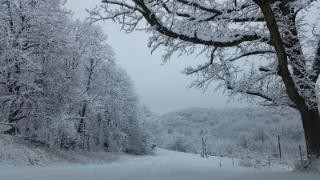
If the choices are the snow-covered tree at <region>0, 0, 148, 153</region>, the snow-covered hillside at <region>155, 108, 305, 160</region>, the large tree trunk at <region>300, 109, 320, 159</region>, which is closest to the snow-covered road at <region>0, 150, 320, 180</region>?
the large tree trunk at <region>300, 109, 320, 159</region>

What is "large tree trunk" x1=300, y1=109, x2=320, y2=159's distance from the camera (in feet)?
42.4

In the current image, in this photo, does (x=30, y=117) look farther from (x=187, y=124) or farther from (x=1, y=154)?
(x=187, y=124)

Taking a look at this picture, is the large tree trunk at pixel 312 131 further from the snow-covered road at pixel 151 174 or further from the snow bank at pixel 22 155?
the snow bank at pixel 22 155

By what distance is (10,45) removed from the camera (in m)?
24.8

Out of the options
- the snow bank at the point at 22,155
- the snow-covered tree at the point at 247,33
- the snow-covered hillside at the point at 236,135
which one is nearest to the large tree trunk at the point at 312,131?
the snow-covered tree at the point at 247,33

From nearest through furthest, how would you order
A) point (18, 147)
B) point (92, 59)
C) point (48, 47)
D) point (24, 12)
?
point (18, 147) → point (24, 12) → point (48, 47) → point (92, 59)

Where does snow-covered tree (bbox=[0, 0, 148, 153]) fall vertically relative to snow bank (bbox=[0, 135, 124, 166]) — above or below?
above

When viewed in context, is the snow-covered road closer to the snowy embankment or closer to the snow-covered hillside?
the snowy embankment

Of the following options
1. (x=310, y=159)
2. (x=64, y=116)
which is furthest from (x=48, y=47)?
(x=310, y=159)

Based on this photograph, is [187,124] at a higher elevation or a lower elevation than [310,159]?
higher

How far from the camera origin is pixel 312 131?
13.1 meters

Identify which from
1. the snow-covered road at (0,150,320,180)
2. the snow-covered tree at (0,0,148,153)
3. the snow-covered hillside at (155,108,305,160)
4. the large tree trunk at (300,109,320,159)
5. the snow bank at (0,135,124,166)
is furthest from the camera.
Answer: the snow-covered hillside at (155,108,305,160)

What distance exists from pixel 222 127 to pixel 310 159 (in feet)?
512

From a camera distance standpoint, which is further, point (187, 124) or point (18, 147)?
point (187, 124)
